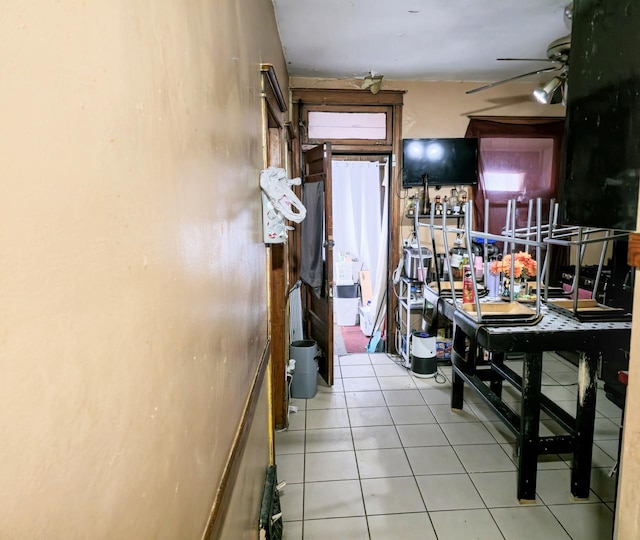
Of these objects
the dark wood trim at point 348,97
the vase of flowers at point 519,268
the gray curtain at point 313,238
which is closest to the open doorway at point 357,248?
the dark wood trim at point 348,97

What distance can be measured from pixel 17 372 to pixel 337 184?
17.6 feet

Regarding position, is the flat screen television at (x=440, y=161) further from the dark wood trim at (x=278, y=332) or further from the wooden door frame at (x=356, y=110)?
the dark wood trim at (x=278, y=332)

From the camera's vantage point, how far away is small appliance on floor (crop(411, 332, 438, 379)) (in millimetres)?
4094

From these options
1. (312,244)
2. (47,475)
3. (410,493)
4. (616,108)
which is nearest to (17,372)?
(47,475)

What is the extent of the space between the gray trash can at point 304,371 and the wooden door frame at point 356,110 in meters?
0.98

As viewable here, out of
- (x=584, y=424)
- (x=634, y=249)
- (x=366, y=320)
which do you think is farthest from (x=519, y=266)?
(x=366, y=320)

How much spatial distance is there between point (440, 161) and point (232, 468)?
12.6ft

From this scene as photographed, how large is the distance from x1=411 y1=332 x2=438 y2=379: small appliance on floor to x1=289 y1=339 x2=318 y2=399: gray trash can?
1007 mm

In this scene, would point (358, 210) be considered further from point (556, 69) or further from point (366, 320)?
point (556, 69)

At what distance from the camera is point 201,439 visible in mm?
1015

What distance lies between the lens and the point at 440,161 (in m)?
4.46

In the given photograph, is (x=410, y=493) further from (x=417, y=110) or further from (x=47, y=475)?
(x=417, y=110)

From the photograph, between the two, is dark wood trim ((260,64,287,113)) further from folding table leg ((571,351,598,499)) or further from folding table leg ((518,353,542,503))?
folding table leg ((571,351,598,499))

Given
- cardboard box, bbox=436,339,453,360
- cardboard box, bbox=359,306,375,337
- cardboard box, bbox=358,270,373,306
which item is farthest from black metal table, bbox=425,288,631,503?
cardboard box, bbox=358,270,373,306
